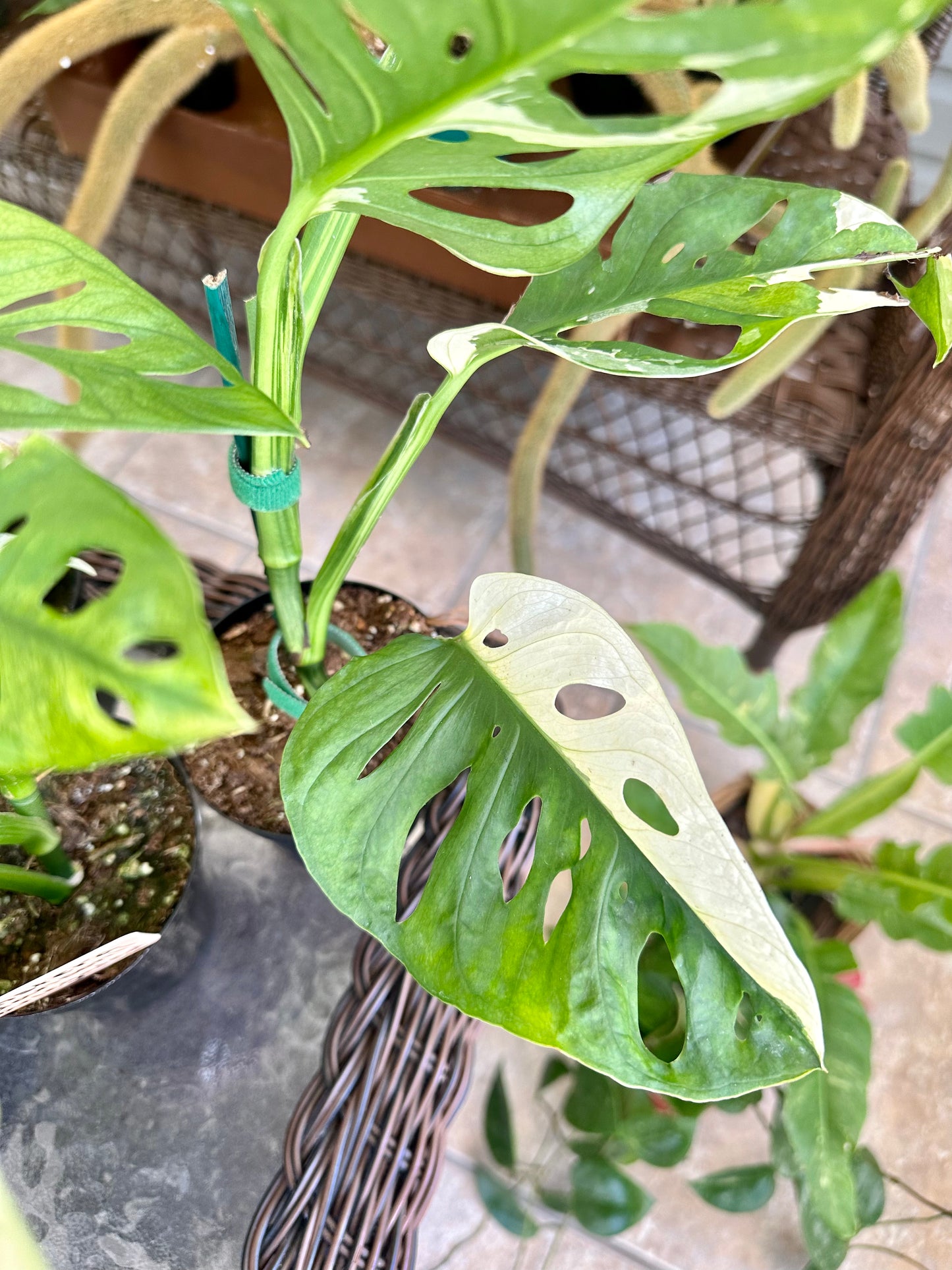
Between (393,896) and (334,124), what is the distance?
29 centimetres

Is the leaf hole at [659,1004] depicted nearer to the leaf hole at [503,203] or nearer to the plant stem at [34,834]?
the plant stem at [34,834]

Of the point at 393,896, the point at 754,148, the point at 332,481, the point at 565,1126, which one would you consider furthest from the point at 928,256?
the point at 332,481

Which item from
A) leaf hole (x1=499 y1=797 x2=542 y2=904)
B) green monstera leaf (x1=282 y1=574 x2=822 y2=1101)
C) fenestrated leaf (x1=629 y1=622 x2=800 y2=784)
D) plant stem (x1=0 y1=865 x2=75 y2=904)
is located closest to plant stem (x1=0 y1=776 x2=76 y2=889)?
plant stem (x1=0 y1=865 x2=75 y2=904)

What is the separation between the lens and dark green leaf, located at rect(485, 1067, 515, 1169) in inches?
35.5

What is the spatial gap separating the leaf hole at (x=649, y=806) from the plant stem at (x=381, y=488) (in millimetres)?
304

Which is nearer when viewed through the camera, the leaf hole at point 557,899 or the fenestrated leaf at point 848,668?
the fenestrated leaf at point 848,668

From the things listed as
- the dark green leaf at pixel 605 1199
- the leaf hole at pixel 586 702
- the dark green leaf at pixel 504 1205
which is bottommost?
the dark green leaf at pixel 504 1205

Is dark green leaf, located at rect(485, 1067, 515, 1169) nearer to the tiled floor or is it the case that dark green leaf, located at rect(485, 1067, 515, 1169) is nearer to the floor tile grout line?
the tiled floor

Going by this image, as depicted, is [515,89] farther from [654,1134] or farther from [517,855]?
[654,1134]

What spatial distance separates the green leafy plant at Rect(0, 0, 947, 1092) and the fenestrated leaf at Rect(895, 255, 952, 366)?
20mm

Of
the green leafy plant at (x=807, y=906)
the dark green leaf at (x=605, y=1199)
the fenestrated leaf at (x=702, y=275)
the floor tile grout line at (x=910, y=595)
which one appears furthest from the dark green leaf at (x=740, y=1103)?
the fenestrated leaf at (x=702, y=275)

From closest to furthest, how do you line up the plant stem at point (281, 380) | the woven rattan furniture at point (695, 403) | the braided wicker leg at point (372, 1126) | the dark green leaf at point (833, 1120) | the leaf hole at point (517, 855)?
the plant stem at point (281, 380) < the braided wicker leg at point (372, 1126) < the leaf hole at point (517, 855) < the dark green leaf at point (833, 1120) < the woven rattan furniture at point (695, 403)

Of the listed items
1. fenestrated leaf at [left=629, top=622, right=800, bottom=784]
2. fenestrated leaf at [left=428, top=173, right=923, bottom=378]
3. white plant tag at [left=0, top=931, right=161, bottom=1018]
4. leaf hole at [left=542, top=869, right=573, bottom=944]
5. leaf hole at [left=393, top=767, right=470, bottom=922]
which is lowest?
leaf hole at [left=542, top=869, right=573, bottom=944]

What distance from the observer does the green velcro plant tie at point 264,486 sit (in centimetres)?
38
